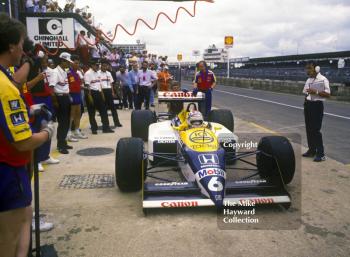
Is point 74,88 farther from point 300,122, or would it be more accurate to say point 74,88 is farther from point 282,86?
point 282,86

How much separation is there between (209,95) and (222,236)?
7373 mm

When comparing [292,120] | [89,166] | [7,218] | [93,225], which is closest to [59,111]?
[89,166]

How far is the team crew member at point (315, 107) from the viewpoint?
6.24 meters

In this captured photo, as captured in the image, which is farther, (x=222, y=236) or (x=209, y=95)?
(x=209, y=95)

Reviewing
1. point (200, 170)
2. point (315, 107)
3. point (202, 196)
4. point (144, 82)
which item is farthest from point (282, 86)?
point (202, 196)

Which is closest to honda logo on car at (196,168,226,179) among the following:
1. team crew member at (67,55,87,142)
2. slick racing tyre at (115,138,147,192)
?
slick racing tyre at (115,138,147,192)

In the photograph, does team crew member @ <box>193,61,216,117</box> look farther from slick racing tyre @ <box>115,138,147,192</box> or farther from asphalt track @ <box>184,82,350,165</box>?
slick racing tyre @ <box>115,138,147,192</box>

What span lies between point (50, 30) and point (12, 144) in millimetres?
13599

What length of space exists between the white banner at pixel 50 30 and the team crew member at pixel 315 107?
10.8m

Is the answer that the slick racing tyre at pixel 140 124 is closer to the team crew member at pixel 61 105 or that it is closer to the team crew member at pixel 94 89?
the team crew member at pixel 61 105

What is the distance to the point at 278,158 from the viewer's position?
4582 mm

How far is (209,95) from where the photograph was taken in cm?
1065

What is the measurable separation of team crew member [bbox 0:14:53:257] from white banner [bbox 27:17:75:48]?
13.2 meters

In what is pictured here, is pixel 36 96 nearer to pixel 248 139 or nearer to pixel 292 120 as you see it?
pixel 248 139
